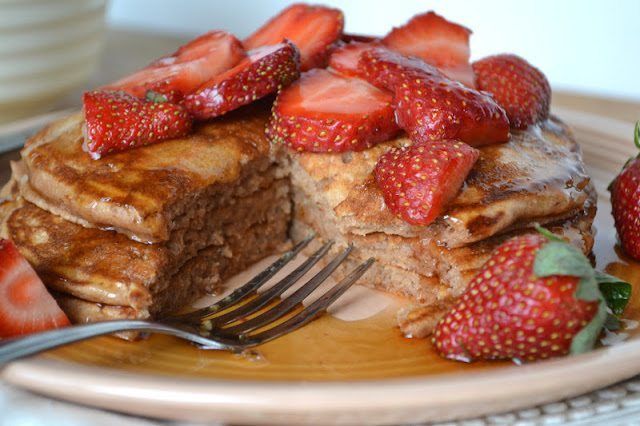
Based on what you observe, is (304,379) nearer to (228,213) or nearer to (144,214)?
(144,214)

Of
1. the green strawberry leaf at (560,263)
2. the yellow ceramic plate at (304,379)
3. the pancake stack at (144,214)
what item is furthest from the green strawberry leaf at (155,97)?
the green strawberry leaf at (560,263)

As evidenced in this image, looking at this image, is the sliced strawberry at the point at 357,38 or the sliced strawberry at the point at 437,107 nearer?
the sliced strawberry at the point at 437,107

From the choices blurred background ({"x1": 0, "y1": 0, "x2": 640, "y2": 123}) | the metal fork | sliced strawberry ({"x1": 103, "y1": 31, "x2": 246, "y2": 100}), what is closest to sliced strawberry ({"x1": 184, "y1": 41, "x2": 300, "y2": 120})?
sliced strawberry ({"x1": 103, "y1": 31, "x2": 246, "y2": 100})

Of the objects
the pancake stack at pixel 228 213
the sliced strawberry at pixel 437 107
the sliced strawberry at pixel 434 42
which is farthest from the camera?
the sliced strawberry at pixel 434 42

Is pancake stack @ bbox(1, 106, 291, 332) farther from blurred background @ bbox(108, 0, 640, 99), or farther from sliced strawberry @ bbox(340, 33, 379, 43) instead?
blurred background @ bbox(108, 0, 640, 99)

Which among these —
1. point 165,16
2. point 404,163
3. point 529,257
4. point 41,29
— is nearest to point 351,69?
point 404,163

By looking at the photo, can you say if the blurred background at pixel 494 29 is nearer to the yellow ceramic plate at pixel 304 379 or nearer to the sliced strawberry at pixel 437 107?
the sliced strawberry at pixel 437 107
